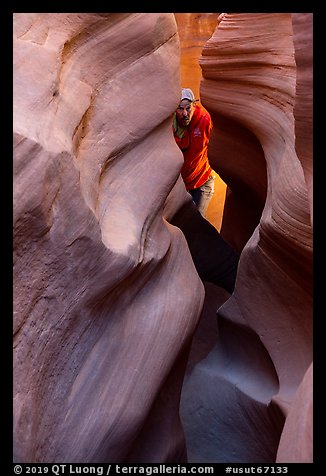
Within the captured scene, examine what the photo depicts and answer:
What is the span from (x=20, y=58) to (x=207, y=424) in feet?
6.00

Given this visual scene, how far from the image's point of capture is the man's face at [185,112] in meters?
3.04

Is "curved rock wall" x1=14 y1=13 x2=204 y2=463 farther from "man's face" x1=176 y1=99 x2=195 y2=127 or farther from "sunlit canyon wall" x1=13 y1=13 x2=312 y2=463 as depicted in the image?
"man's face" x1=176 y1=99 x2=195 y2=127

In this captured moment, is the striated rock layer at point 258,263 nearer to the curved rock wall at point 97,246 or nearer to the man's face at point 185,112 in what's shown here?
the man's face at point 185,112

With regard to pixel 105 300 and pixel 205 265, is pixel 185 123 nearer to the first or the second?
pixel 205 265

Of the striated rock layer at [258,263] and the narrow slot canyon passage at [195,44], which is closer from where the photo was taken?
the striated rock layer at [258,263]

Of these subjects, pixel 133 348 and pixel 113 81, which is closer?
pixel 133 348

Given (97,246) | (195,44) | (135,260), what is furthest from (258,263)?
(195,44)

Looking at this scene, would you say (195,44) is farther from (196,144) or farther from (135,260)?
(135,260)

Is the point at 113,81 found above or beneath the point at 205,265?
above

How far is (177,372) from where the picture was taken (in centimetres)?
199

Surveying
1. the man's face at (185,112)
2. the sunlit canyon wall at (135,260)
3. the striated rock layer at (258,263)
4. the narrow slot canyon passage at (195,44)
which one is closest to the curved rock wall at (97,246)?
the sunlit canyon wall at (135,260)

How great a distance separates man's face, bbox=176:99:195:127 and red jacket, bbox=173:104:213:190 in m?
0.04

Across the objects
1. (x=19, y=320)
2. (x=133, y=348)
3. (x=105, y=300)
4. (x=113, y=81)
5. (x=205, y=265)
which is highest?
(x=113, y=81)
